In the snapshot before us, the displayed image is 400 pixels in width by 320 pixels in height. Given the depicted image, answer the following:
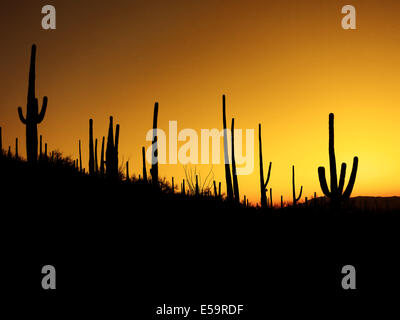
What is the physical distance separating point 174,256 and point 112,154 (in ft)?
33.2

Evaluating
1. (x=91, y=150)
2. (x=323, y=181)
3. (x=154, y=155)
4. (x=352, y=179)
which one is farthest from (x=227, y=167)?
(x=352, y=179)

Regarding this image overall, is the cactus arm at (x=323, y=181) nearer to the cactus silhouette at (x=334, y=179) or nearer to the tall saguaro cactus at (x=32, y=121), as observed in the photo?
the cactus silhouette at (x=334, y=179)

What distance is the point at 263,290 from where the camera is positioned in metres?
8.20

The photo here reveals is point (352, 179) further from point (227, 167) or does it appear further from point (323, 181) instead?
point (227, 167)

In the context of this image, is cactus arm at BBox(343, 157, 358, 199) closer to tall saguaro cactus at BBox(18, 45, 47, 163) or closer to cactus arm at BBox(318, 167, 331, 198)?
cactus arm at BBox(318, 167, 331, 198)

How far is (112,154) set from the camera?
18.7m

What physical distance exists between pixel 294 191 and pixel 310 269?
15662 millimetres

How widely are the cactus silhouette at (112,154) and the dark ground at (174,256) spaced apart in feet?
16.2

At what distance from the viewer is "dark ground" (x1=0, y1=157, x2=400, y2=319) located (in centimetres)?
764

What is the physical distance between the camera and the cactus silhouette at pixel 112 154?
18234mm
